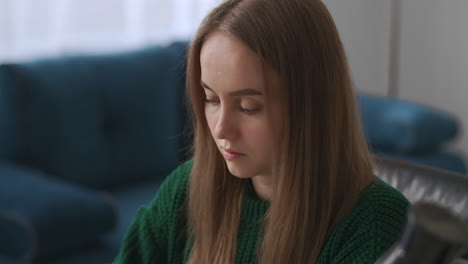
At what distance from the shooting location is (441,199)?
1.33 m

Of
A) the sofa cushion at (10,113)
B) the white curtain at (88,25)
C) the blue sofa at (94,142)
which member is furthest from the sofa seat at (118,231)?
the white curtain at (88,25)

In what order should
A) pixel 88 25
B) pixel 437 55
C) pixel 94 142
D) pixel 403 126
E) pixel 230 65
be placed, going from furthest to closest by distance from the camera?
pixel 437 55 → pixel 88 25 → pixel 403 126 → pixel 94 142 → pixel 230 65

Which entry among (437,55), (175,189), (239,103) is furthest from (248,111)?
(437,55)

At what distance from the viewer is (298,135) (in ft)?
3.69

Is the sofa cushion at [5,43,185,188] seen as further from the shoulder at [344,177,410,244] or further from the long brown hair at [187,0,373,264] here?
the shoulder at [344,177,410,244]

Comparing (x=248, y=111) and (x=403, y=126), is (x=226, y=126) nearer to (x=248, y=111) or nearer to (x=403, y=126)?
(x=248, y=111)

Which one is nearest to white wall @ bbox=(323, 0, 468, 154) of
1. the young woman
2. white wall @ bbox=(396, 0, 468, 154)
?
white wall @ bbox=(396, 0, 468, 154)

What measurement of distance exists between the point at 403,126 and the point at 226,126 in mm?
1951

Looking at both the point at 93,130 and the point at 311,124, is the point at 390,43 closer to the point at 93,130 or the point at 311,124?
the point at 93,130

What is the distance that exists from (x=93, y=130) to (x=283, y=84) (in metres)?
1.73

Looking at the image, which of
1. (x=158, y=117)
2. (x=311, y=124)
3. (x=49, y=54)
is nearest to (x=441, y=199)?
(x=311, y=124)

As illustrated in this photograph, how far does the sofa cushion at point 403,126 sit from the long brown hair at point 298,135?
170 cm

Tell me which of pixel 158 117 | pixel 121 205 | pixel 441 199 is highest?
pixel 441 199

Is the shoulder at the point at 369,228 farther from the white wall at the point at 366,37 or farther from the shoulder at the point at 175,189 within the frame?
the white wall at the point at 366,37
